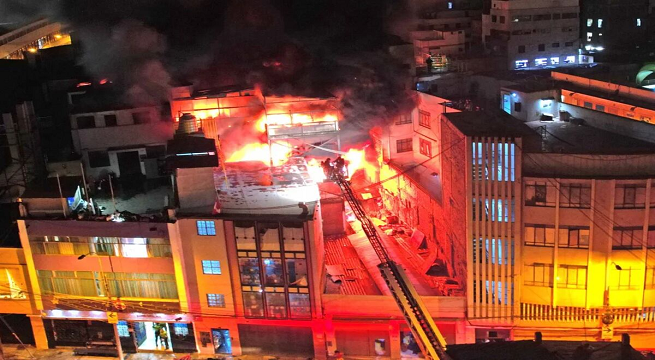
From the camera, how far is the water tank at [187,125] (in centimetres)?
3381

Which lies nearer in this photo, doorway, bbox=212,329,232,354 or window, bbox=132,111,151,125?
doorway, bbox=212,329,232,354

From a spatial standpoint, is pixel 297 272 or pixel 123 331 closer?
pixel 297 272

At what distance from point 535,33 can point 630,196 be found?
30.7 meters

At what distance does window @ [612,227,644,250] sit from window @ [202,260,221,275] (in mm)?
15803

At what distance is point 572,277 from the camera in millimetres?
24641

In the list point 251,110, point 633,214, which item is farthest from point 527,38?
point 633,214

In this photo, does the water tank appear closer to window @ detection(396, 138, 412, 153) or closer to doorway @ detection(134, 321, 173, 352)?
doorway @ detection(134, 321, 173, 352)

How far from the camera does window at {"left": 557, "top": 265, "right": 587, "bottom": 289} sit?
80.2 ft

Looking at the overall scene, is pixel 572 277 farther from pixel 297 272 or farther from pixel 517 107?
pixel 517 107

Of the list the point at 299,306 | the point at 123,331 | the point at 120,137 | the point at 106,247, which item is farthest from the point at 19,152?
the point at 299,306

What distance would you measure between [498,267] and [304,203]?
848 centimetres

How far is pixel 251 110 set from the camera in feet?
123

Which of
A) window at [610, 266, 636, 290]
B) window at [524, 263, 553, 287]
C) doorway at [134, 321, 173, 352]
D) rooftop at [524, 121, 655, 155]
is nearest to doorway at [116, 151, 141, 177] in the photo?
doorway at [134, 321, 173, 352]

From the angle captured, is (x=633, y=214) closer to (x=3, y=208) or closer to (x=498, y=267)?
(x=498, y=267)
